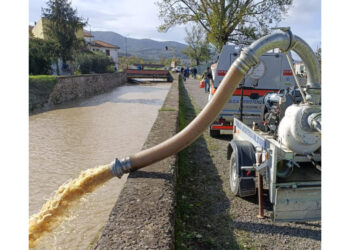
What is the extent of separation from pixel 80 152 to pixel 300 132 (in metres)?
6.18

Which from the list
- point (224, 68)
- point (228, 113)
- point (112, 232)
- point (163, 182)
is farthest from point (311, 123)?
point (224, 68)

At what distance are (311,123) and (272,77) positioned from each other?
5.11m

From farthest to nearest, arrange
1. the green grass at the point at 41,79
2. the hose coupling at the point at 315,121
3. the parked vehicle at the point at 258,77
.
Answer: the green grass at the point at 41,79 < the parked vehicle at the point at 258,77 < the hose coupling at the point at 315,121

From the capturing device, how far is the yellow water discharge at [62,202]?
413cm

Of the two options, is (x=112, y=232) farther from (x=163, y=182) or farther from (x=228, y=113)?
(x=228, y=113)

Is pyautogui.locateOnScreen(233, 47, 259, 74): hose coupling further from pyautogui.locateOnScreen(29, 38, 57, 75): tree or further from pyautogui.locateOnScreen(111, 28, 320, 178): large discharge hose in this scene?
pyautogui.locateOnScreen(29, 38, 57, 75): tree

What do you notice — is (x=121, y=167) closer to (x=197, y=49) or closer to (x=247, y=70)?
(x=247, y=70)

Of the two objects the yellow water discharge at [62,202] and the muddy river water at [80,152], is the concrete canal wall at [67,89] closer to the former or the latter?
the muddy river water at [80,152]

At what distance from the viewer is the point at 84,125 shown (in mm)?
11984

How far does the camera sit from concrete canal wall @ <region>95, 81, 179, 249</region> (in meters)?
2.74

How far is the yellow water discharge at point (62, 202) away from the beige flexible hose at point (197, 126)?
25.2 inches

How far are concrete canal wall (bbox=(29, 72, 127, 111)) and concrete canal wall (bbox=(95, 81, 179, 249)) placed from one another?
42.5 ft

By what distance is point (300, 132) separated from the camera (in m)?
3.65

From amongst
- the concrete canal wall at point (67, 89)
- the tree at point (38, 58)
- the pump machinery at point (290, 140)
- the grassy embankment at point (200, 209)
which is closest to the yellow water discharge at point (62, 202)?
the grassy embankment at point (200, 209)
